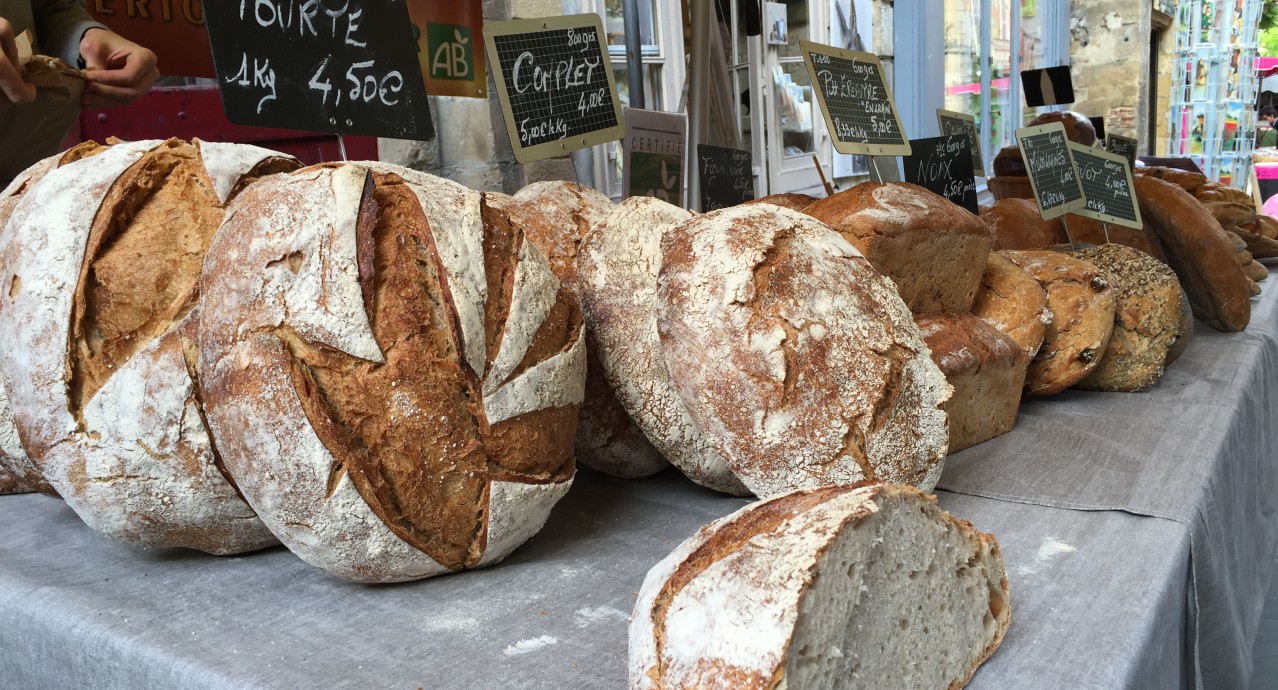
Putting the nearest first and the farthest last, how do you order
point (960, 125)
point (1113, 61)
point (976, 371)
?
point (976, 371) → point (960, 125) → point (1113, 61)

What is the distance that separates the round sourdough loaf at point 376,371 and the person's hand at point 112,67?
0.54m

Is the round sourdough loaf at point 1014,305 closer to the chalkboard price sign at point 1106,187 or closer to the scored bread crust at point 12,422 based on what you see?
the chalkboard price sign at point 1106,187

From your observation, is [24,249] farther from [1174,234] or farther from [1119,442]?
[1174,234]

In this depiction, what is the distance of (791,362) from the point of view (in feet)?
4.08

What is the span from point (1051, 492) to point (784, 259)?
2.12ft

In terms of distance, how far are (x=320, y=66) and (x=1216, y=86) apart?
13281 millimetres

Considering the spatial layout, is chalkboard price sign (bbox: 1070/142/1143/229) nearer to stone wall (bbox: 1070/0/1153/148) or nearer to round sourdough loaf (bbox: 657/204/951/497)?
round sourdough loaf (bbox: 657/204/951/497)

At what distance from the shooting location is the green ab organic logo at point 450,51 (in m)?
2.26

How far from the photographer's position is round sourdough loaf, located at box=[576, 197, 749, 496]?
1.43 m

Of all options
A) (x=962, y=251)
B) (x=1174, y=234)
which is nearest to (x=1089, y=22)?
(x=1174, y=234)

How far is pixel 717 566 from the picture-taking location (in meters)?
0.90

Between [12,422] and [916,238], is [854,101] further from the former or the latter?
[12,422]

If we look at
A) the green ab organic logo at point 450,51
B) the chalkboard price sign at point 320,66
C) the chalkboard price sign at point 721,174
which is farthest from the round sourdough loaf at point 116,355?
the chalkboard price sign at point 721,174

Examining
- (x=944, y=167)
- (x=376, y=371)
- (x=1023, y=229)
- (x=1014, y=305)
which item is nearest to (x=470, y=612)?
(x=376, y=371)
